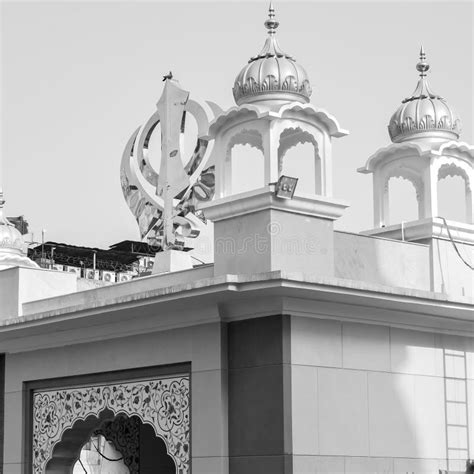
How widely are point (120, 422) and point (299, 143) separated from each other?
5596 mm

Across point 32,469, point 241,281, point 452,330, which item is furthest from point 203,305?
point 32,469

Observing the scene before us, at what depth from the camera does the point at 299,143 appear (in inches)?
558

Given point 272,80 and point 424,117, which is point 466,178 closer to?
point 424,117

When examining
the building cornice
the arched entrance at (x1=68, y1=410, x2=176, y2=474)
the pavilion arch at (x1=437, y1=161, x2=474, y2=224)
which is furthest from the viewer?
the arched entrance at (x1=68, y1=410, x2=176, y2=474)

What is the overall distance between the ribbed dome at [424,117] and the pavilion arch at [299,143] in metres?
2.10

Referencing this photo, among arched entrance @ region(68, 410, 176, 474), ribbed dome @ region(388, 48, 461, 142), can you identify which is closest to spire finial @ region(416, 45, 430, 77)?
ribbed dome @ region(388, 48, 461, 142)

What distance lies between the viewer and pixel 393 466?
1333 cm

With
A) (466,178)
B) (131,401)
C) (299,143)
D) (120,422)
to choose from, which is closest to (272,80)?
(299,143)

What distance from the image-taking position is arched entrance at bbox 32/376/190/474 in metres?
13.7

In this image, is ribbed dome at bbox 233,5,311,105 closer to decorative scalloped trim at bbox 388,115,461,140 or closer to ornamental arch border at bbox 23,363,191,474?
decorative scalloped trim at bbox 388,115,461,140

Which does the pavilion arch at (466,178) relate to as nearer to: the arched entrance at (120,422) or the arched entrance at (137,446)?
the arched entrance at (120,422)

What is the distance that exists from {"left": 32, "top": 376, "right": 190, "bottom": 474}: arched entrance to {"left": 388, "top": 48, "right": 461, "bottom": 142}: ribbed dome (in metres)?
4.61

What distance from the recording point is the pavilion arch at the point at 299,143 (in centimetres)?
1345

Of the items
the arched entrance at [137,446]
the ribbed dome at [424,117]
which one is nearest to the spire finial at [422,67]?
the ribbed dome at [424,117]
